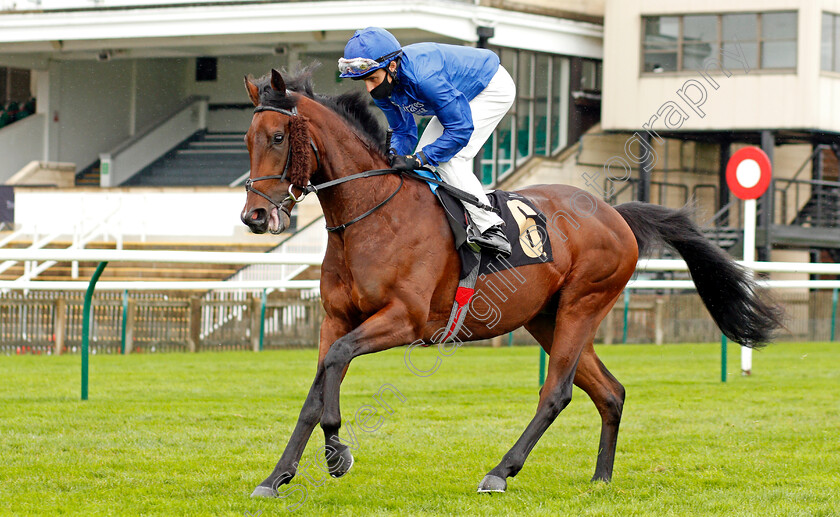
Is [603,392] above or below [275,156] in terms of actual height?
below

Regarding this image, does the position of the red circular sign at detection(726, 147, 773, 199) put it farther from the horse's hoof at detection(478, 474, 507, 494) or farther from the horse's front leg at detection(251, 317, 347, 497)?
the horse's front leg at detection(251, 317, 347, 497)

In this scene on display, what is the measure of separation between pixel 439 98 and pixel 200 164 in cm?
2058

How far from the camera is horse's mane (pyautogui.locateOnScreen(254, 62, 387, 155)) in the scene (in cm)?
461

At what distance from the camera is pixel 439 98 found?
4648 mm

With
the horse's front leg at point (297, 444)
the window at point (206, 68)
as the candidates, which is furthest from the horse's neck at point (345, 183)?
the window at point (206, 68)

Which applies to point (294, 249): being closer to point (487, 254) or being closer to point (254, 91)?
point (487, 254)

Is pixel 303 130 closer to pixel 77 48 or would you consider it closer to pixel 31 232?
pixel 31 232

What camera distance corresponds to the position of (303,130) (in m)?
4.41

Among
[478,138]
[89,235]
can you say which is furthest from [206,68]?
[478,138]

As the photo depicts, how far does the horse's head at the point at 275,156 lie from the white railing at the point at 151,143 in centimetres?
2150

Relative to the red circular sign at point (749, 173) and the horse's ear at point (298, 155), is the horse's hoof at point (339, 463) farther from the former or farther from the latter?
the red circular sign at point (749, 173)

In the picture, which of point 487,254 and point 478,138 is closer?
point 487,254

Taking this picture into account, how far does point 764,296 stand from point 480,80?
2.04 metres

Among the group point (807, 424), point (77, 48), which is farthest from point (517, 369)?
point (77, 48)
